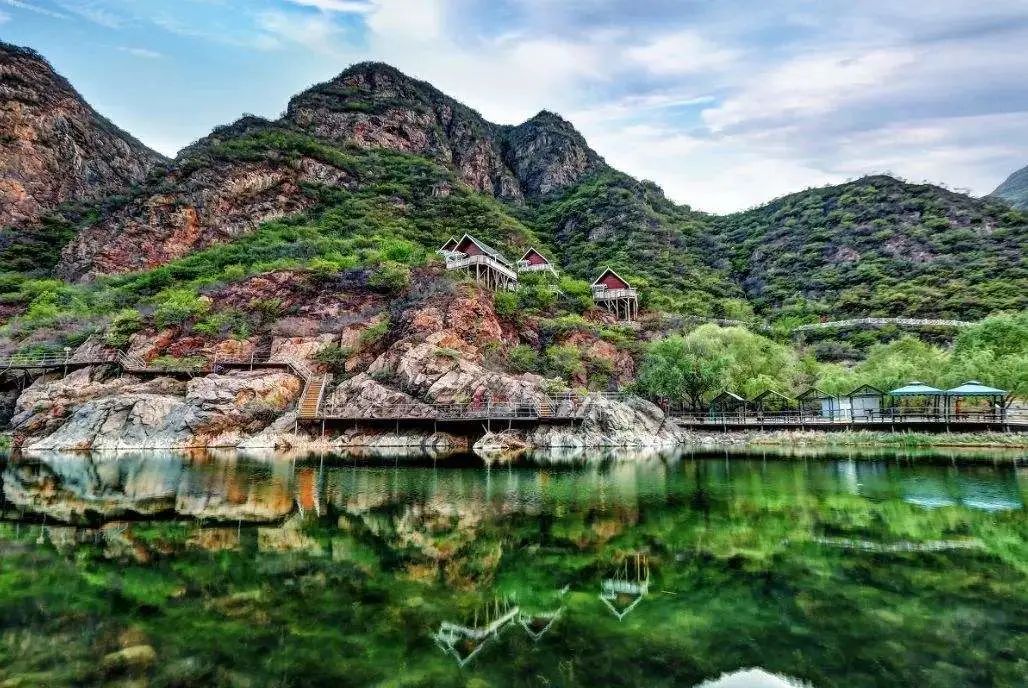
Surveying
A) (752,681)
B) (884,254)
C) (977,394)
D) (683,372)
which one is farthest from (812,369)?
(752,681)

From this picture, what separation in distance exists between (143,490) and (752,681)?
20.8m

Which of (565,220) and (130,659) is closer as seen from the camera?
(130,659)

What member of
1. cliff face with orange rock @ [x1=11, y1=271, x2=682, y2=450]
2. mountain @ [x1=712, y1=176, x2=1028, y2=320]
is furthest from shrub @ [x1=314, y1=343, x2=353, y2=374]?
mountain @ [x1=712, y1=176, x2=1028, y2=320]

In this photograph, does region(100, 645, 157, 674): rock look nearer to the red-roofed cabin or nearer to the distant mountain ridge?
the red-roofed cabin

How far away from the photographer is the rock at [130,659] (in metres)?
6.48

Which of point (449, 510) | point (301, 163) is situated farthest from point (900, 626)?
point (301, 163)

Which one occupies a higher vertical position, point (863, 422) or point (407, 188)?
point (407, 188)

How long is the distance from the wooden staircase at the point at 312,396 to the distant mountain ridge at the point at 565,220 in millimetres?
34002

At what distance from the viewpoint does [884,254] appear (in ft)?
237

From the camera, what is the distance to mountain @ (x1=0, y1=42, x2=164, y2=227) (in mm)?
73875

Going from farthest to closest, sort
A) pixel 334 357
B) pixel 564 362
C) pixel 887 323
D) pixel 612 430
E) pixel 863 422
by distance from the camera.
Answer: pixel 887 323, pixel 564 362, pixel 334 357, pixel 612 430, pixel 863 422

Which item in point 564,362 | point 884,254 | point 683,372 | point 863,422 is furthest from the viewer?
point 884,254

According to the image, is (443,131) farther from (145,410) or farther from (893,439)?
(893,439)

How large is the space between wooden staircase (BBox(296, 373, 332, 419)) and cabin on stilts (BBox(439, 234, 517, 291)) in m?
17.4
